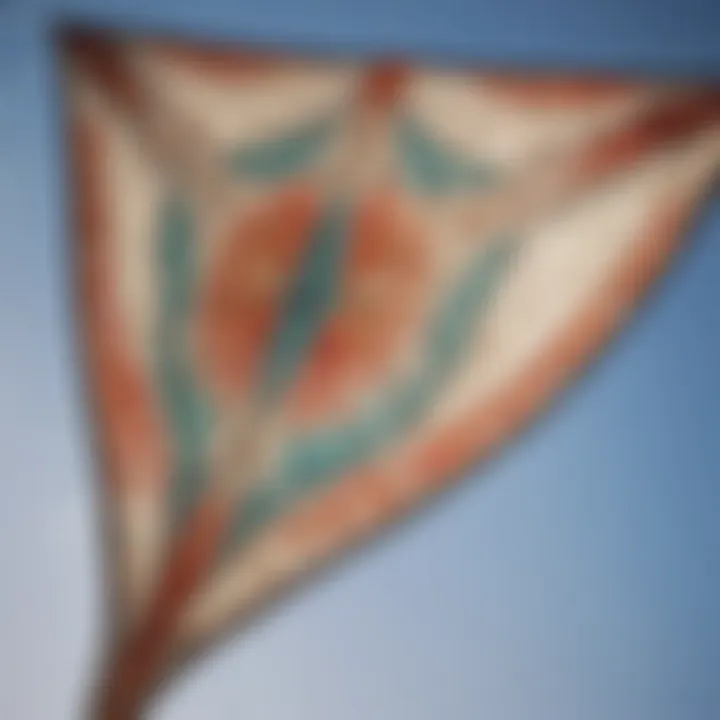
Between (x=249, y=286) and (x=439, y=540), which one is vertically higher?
(x=249, y=286)

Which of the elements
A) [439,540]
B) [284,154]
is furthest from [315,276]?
[439,540]

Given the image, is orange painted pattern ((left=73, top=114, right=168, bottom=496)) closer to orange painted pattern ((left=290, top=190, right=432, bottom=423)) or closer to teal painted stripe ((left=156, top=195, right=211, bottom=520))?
teal painted stripe ((left=156, top=195, right=211, bottom=520))

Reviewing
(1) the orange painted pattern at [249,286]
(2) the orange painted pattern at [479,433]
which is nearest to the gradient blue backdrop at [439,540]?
(2) the orange painted pattern at [479,433]

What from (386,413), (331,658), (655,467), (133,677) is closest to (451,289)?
(386,413)

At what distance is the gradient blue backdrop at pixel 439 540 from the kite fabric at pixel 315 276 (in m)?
0.03

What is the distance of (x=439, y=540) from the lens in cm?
108

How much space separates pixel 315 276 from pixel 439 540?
0.96 ft

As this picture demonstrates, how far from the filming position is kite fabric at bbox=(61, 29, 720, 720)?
1.07 metres

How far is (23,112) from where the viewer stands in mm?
1104

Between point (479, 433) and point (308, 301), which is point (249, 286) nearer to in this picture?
point (308, 301)

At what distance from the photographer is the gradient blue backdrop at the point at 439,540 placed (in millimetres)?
1051

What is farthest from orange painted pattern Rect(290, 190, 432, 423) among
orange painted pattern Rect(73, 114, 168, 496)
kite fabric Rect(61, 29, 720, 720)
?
orange painted pattern Rect(73, 114, 168, 496)

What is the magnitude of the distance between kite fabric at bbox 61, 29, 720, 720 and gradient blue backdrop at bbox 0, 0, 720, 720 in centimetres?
3

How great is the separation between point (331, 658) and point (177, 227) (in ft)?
1.50
